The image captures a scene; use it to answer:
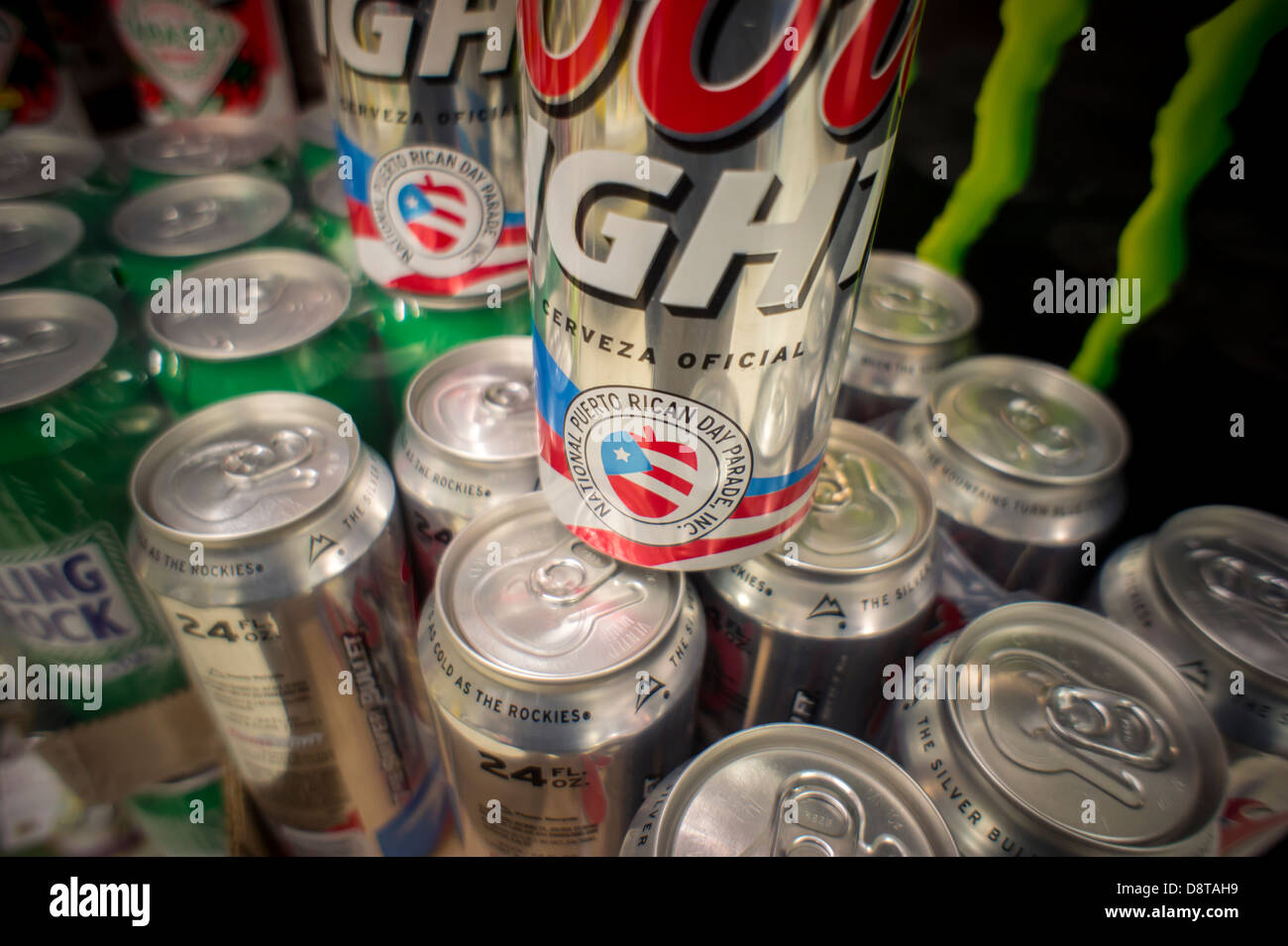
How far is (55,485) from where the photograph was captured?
32.6 inches

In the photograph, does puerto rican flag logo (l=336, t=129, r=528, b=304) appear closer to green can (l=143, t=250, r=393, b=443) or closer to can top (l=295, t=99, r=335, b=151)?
green can (l=143, t=250, r=393, b=443)

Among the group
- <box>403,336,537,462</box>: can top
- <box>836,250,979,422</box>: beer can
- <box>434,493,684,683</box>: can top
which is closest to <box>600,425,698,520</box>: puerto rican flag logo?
<box>434,493,684,683</box>: can top

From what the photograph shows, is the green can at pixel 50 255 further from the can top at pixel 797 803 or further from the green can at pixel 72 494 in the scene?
the can top at pixel 797 803

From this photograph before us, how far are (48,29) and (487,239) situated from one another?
1030 millimetres

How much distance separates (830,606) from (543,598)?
0.29 metres

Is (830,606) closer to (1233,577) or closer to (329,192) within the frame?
(1233,577)

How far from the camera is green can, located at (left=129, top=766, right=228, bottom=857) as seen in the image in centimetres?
105

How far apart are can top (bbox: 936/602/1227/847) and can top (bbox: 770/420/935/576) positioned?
12 cm

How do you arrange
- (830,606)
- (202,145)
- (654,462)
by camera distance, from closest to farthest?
(654,462), (830,606), (202,145)

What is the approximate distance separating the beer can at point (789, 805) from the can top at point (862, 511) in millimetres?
181

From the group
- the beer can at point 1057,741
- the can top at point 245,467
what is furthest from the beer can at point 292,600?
the beer can at point 1057,741

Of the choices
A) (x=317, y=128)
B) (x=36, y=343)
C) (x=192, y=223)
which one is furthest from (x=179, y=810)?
(x=317, y=128)

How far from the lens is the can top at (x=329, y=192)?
1.27m

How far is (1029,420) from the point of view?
1.00 metres
